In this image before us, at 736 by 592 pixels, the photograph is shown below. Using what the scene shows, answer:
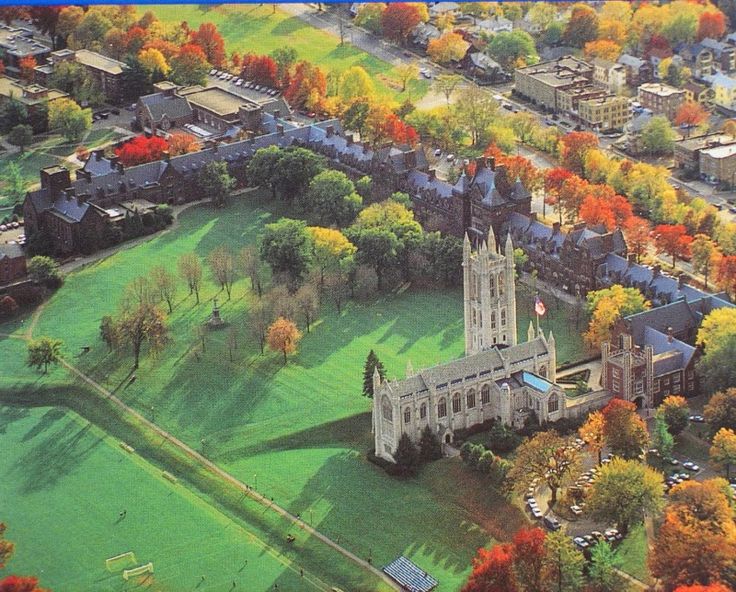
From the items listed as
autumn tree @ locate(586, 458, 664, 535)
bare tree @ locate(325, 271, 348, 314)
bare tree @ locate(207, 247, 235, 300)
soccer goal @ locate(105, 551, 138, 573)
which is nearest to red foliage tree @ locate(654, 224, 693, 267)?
bare tree @ locate(325, 271, 348, 314)

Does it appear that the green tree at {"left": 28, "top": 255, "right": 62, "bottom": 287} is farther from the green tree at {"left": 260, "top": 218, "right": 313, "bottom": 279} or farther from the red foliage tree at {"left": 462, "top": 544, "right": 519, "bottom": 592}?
the red foliage tree at {"left": 462, "top": 544, "right": 519, "bottom": 592}

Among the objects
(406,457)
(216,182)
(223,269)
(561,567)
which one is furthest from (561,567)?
(216,182)

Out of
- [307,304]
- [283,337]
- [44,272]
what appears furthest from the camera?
[44,272]

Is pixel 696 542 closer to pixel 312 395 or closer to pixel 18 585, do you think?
pixel 312 395

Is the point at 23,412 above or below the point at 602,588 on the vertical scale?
below

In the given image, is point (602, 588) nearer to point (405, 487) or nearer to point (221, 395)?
point (405, 487)

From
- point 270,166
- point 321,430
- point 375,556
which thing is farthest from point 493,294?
point 270,166

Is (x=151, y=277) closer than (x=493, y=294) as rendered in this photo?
No

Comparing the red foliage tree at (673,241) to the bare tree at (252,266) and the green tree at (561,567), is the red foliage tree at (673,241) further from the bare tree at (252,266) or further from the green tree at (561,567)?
the green tree at (561,567)
